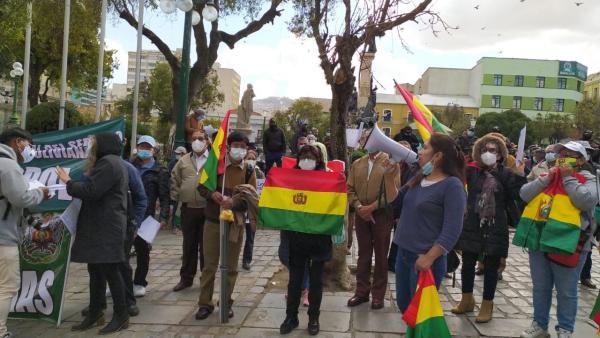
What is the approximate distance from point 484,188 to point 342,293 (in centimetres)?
218

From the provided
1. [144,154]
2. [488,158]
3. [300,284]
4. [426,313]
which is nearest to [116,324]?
[300,284]

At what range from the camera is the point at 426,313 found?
3748 millimetres

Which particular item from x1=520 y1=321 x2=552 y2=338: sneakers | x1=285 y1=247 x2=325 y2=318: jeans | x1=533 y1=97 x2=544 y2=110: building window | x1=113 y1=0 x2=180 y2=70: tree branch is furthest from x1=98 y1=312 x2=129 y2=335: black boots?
x1=533 y1=97 x2=544 y2=110: building window

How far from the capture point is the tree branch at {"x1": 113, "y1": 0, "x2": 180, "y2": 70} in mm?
15961

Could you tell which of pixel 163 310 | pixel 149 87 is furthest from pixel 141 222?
pixel 149 87

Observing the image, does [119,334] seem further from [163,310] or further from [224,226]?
[224,226]

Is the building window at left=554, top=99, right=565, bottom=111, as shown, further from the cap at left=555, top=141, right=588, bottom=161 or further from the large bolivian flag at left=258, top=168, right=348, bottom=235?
the large bolivian flag at left=258, top=168, right=348, bottom=235

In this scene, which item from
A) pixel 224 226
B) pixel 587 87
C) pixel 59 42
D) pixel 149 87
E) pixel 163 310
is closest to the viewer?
pixel 224 226

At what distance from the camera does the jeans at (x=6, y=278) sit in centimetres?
450

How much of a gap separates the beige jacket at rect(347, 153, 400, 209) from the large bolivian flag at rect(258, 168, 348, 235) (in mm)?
936

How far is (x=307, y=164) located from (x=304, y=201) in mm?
380

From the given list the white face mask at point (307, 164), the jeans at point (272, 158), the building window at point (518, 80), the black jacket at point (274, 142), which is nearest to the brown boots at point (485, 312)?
the white face mask at point (307, 164)

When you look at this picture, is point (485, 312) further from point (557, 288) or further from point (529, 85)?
point (529, 85)

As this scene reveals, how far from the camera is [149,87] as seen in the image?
50.3 meters
